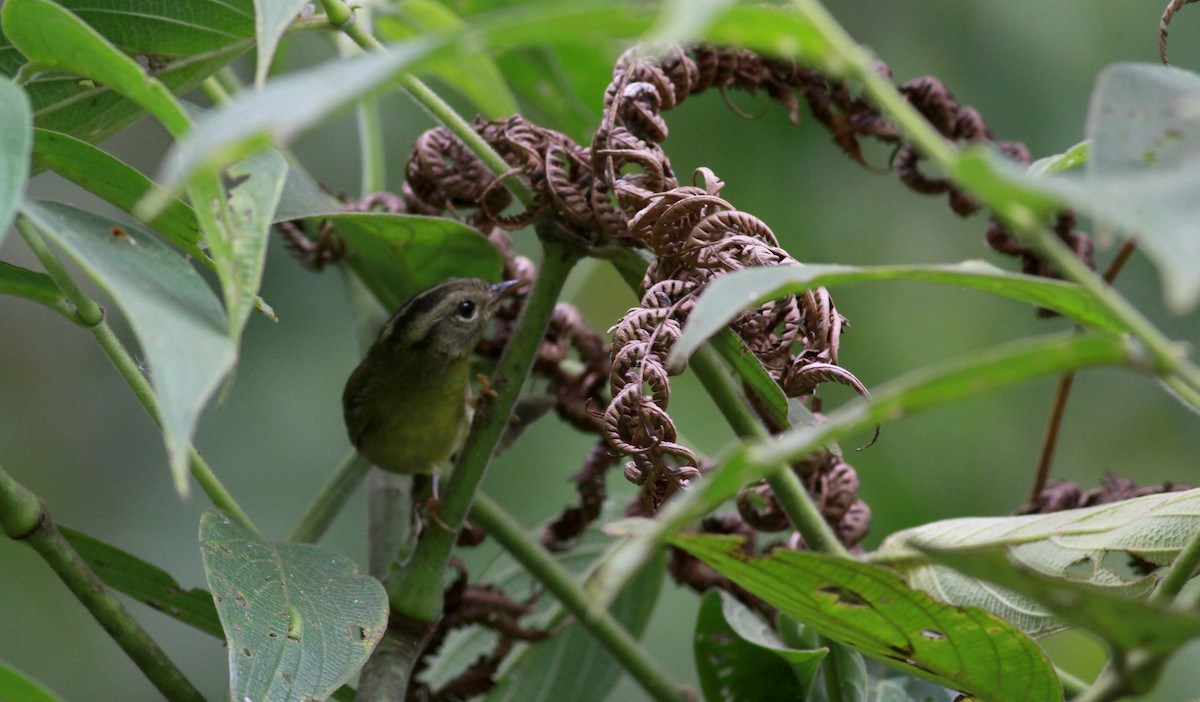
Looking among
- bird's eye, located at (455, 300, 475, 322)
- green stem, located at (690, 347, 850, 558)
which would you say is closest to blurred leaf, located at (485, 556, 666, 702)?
green stem, located at (690, 347, 850, 558)

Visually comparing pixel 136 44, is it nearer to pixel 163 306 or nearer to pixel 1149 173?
pixel 163 306

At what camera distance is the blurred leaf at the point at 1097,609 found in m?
0.75

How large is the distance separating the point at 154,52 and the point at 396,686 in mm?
926

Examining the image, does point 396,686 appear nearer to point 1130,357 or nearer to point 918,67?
point 1130,357

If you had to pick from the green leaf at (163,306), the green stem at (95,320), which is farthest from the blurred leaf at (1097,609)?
the green stem at (95,320)

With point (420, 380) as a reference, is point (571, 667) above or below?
below

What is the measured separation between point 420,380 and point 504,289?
1000mm

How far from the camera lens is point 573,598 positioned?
1.91 meters

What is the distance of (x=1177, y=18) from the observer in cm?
336

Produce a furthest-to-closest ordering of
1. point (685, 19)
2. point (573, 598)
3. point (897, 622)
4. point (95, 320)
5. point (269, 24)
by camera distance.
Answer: point (573, 598), point (95, 320), point (897, 622), point (269, 24), point (685, 19)

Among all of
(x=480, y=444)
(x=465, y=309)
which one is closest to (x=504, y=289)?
(x=465, y=309)

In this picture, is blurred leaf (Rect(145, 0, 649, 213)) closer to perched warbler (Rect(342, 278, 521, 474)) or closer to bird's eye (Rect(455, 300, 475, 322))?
perched warbler (Rect(342, 278, 521, 474))

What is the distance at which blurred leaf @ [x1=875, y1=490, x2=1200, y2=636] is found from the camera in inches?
54.4

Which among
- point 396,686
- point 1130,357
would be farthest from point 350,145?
point 1130,357
